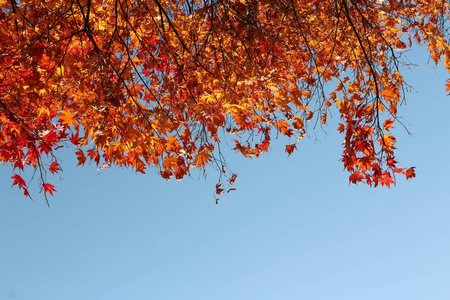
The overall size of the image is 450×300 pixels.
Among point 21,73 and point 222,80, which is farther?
point 222,80

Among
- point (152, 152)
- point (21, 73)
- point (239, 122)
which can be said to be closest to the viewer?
point (21, 73)

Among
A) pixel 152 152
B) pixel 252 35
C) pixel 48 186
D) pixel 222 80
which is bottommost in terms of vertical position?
pixel 48 186

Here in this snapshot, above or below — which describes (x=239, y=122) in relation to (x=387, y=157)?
above

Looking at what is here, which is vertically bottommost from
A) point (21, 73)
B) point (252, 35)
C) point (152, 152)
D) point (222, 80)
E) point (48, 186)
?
point (48, 186)

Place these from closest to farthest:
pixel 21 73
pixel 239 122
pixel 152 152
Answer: pixel 21 73 → pixel 152 152 → pixel 239 122

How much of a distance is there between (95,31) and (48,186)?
1946 mm

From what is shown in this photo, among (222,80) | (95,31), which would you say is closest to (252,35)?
(222,80)

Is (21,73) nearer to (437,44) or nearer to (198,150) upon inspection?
(198,150)

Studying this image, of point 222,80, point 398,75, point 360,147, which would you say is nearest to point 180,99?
point 222,80

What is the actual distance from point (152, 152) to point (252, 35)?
6.36 feet

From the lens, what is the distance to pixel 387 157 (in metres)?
5.66

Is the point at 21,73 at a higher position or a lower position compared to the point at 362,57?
lower

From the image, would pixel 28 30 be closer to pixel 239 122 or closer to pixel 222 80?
pixel 222 80

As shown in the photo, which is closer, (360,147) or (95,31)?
(95,31)
